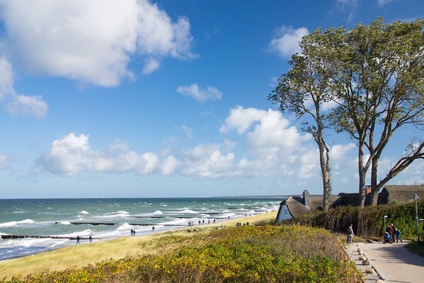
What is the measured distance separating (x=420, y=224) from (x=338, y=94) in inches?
407

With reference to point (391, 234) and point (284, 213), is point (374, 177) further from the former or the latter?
point (284, 213)

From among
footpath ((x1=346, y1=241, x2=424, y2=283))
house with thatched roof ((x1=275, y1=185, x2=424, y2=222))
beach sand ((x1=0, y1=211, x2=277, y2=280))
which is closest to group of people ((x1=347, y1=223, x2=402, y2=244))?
footpath ((x1=346, y1=241, x2=424, y2=283))

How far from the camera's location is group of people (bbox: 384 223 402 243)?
80.8ft

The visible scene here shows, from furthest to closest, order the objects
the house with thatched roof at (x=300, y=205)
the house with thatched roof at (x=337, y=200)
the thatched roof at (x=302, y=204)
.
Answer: the thatched roof at (x=302, y=204) < the house with thatched roof at (x=300, y=205) < the house with thatched roof at (x=337, y=200)

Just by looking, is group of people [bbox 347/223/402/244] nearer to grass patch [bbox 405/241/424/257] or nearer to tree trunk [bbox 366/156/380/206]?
grass patch [bbox 405/241/424/257]

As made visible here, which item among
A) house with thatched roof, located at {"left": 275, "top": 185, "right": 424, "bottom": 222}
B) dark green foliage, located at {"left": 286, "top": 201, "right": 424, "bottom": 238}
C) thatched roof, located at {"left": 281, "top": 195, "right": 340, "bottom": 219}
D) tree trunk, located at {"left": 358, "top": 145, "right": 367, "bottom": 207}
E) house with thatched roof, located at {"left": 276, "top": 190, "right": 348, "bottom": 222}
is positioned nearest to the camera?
dark green foliage, located at {"left": 286, "top": 201, "right": 424, "bottom": 238}

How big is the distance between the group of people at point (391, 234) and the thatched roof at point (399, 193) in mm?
13717

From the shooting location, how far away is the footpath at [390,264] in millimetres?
13464

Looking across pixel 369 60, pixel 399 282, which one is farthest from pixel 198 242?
pixel 369 60

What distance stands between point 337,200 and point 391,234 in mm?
17865

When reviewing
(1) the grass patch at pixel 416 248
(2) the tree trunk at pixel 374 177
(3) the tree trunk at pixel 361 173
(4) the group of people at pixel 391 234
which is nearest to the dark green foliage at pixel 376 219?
(3) the tree trunk at pixel 361 173

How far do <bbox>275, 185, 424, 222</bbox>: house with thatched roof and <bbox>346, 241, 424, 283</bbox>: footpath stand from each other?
1611 cm

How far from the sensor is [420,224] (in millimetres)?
26594

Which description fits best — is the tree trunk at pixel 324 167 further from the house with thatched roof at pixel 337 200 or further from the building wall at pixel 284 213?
the building wall at pixel 284 213
